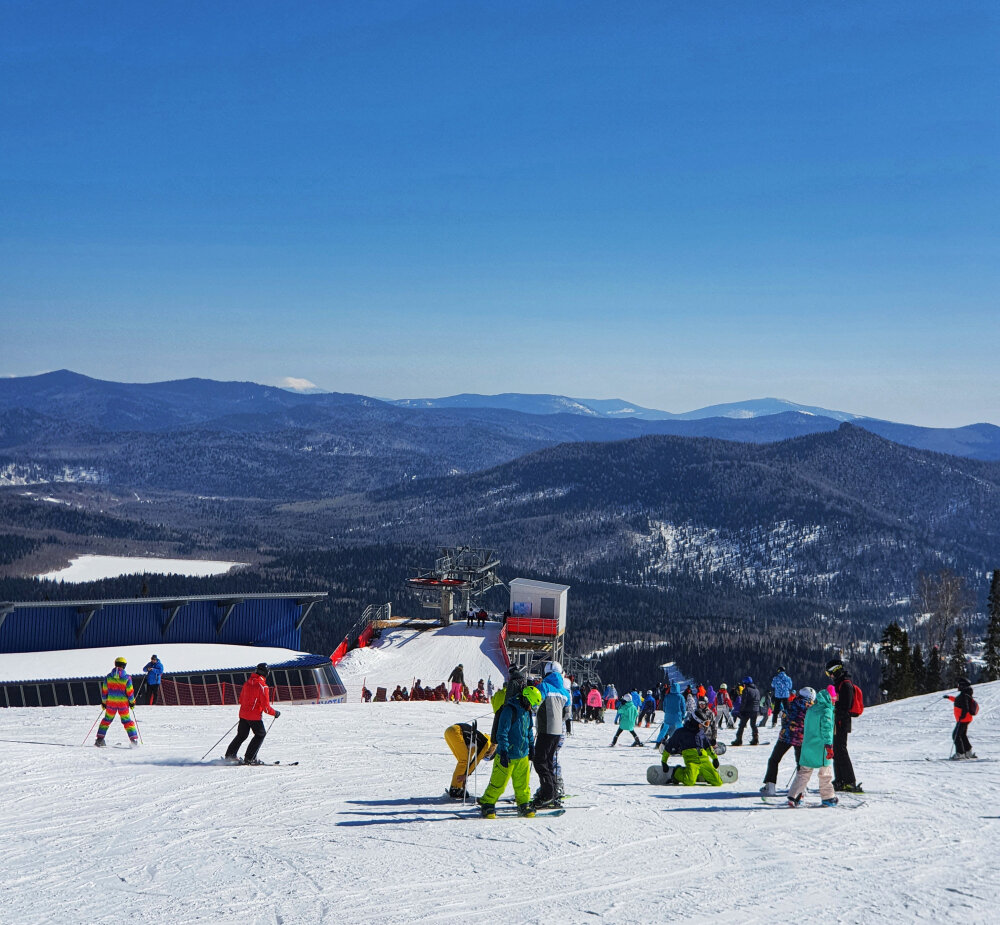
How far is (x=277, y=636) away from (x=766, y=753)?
1046 inches

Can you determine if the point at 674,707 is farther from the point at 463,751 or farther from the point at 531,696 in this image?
the point at 531,696

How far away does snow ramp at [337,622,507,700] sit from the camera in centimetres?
4272

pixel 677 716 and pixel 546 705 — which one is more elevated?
pixel 546 705

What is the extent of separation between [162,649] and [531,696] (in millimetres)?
29961

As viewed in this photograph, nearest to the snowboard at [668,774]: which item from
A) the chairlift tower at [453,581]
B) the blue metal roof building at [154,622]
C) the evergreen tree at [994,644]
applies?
the blue metal roof building at [154,622]

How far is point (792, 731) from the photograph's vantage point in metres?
13.2

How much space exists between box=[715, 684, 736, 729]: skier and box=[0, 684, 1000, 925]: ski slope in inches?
492

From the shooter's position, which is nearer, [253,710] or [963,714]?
[253,710]

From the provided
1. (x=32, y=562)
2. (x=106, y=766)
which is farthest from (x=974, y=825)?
(x=32, y=562)

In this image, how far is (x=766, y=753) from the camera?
68.1 ft

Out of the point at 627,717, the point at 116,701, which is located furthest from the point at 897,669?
the point at 116,701

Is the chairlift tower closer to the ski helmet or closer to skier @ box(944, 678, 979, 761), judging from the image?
skier @ box(944, 678, 979, 761)

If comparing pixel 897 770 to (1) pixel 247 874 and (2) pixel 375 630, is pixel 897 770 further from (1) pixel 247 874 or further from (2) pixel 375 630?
(2) pixel 375 630

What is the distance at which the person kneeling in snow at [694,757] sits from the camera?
14875mm
